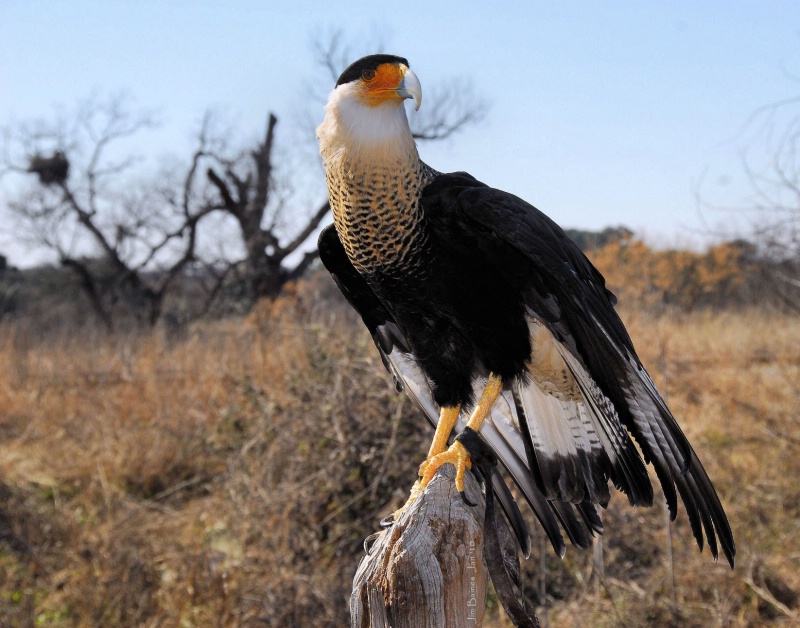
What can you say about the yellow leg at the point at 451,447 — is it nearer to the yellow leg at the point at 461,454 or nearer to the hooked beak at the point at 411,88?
the yellow leg at the point at 461,454

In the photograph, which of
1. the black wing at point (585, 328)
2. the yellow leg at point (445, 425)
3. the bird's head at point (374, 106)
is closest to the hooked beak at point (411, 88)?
the bird's head at point (374, 106)

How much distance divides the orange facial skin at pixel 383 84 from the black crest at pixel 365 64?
1 centimetres

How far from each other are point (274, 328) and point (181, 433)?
135cm

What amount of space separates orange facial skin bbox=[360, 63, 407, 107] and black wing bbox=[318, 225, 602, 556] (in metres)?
0.55

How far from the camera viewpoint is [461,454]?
2227 mm

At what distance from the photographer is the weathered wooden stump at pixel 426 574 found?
1.48m

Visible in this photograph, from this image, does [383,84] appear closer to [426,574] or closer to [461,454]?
[461,454]

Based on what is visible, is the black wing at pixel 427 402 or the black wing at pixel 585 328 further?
the black wing at pixel 427 402

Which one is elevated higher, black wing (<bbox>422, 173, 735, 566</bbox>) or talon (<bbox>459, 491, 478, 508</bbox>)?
black wing (<bbox>422, 173, 735, 566</bbox>)

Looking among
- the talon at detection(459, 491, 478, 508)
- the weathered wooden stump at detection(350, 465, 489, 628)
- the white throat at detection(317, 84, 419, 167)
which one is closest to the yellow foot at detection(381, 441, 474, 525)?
the talon at detection(459, 491, 478, 508)

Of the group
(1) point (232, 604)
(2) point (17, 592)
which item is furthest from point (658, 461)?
Result: (2) point (17, 592)

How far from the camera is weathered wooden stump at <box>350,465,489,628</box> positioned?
1483mm

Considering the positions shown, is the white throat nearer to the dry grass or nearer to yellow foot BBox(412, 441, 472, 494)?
yellow foot BBox(412, 441, 472, 494)

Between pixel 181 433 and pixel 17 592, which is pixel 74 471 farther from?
pixel 17 592
